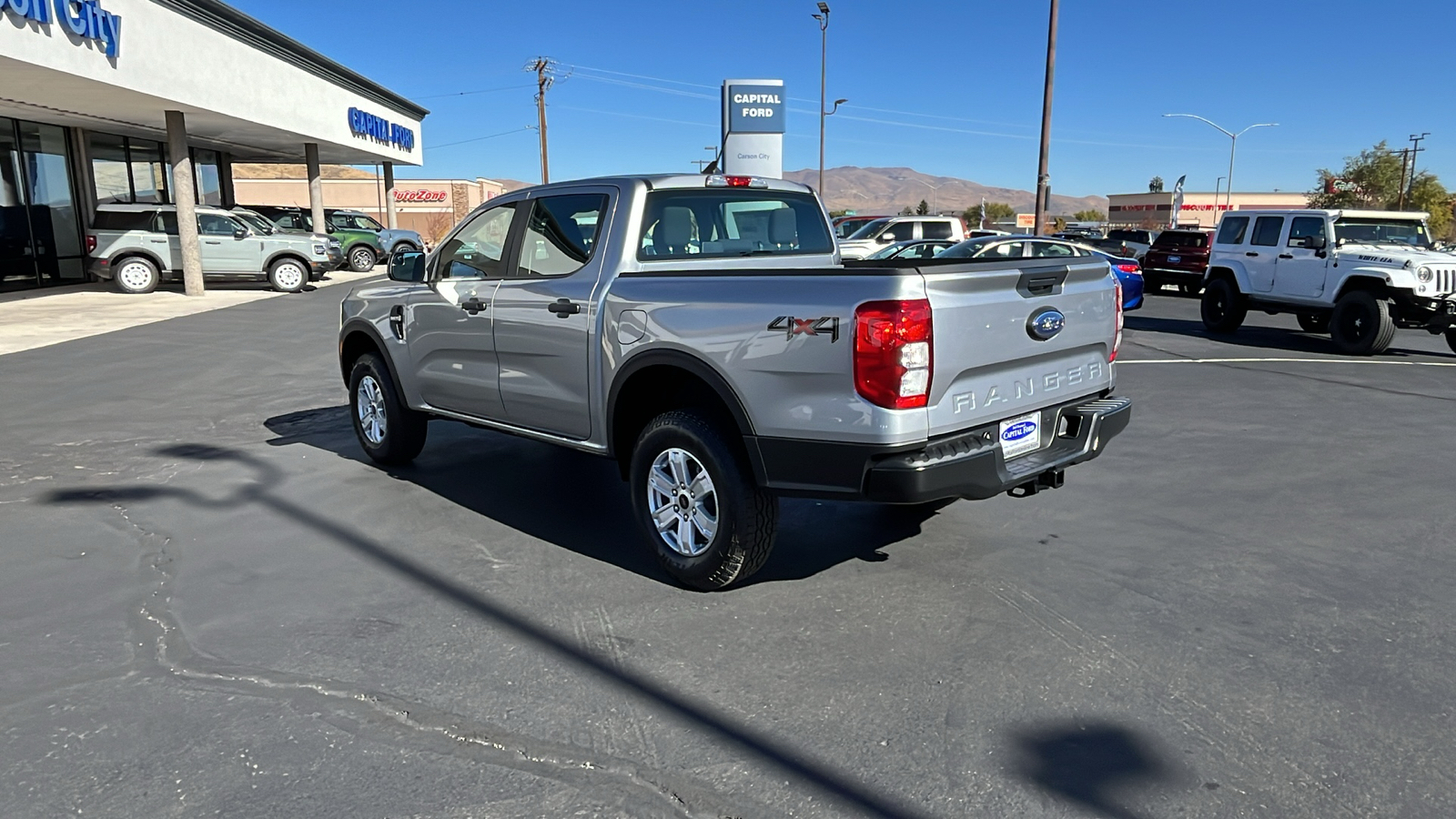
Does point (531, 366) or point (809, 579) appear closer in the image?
point (809, 579)

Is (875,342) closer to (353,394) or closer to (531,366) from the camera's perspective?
(531,366)

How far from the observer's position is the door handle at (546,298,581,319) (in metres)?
4.91

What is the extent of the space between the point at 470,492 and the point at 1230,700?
14.0 ft

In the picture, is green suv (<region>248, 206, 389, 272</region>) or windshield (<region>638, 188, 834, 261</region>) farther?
green suv (<region>248, 206, 389, 272</region>)

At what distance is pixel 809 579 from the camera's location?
15.0 ft

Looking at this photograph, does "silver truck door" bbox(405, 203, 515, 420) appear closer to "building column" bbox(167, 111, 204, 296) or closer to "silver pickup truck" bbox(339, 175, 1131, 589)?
"silver pickup truck" bbox(339, 175, 1131, 589)

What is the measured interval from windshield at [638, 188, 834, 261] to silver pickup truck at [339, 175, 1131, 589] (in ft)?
0.04

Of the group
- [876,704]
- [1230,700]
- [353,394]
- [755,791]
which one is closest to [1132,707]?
[1230,700]

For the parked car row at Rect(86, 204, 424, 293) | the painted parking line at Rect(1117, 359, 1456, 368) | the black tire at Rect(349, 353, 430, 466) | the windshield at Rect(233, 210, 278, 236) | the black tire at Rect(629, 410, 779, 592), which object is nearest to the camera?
the black tire at Rect(629, 410, 779, 592)

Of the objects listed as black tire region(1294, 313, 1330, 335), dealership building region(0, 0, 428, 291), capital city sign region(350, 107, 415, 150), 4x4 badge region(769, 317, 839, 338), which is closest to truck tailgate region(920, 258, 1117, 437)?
4x4 badge region(769, 317, 839, 338)

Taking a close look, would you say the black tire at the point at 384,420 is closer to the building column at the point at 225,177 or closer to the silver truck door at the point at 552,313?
the silver truck door at the point at 552,313

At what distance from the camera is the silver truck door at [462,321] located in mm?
5613

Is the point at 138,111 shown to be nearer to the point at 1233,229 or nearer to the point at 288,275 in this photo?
the point at 288,275

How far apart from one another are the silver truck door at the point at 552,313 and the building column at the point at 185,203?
59.1 ft
